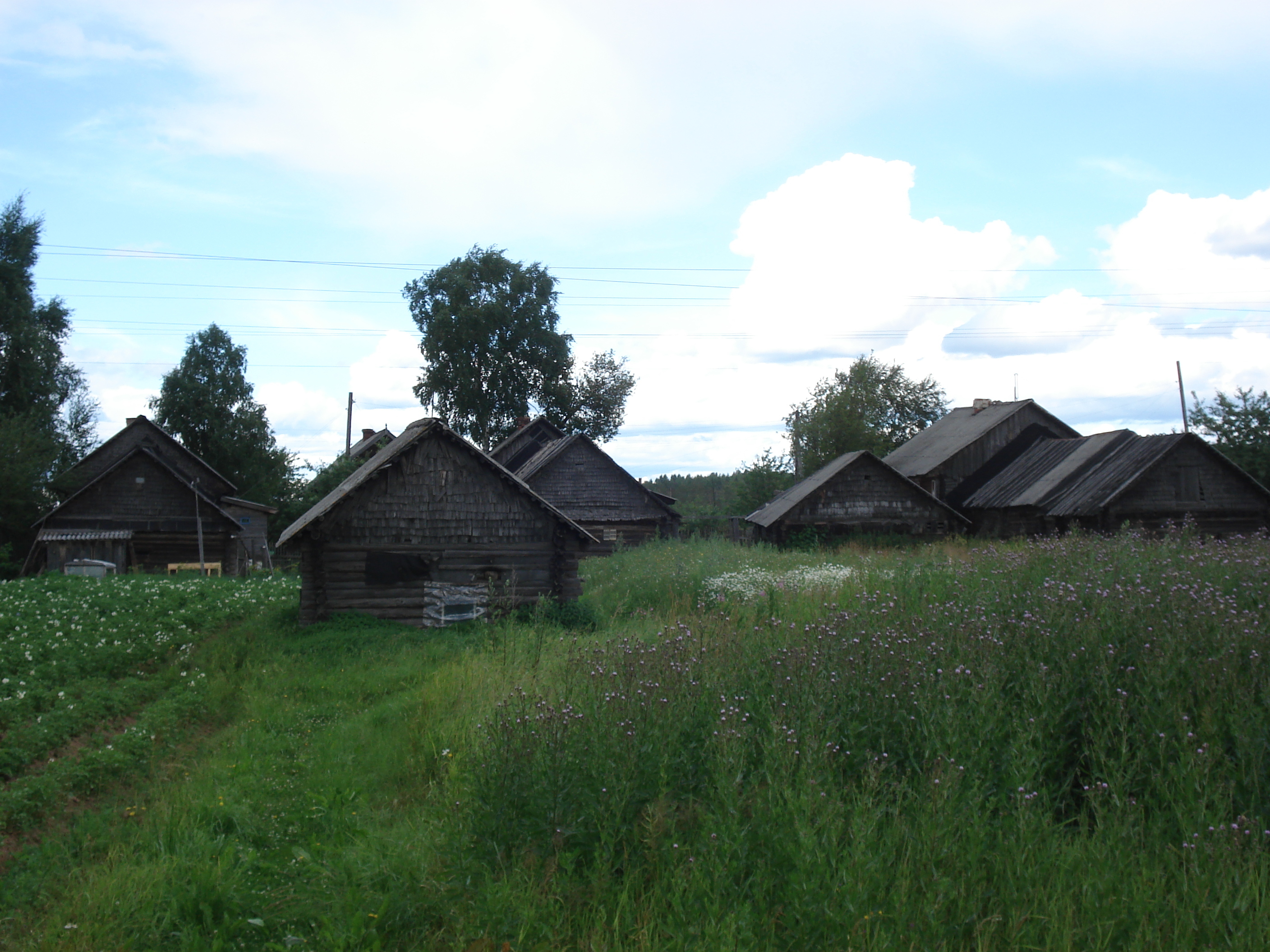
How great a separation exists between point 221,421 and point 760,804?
178 ft

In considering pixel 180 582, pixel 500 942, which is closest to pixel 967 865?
pixel 500 942

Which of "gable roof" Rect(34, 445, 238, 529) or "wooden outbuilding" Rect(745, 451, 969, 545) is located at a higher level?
"gable roof" Rect(34, 445, 238, 529)

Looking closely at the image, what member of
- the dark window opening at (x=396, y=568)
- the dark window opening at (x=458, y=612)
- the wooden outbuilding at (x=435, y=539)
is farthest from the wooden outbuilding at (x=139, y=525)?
the dark window opening at (x=458, y=612)

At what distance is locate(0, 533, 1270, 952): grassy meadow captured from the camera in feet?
14.1

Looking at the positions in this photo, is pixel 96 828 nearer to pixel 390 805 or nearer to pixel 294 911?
pixel 390 805

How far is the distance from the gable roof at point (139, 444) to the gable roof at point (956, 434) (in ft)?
109

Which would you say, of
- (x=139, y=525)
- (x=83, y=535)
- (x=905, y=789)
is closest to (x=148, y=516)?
(x=139, y=525)

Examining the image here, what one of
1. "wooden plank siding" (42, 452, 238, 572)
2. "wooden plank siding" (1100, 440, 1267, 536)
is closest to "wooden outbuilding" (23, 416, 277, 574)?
"wooden plank siding" (42, 452, 238, 572)

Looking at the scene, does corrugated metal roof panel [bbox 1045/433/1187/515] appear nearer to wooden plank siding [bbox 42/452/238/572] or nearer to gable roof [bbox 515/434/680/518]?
gable roof [bbox 515/434/680/518]

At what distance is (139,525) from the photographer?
3516 centimetres

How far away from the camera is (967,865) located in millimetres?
4574

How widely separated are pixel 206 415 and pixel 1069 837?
55.0 meters

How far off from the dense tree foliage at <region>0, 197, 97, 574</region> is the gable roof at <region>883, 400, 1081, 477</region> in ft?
117

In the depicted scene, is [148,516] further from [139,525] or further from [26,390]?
[26,390]
